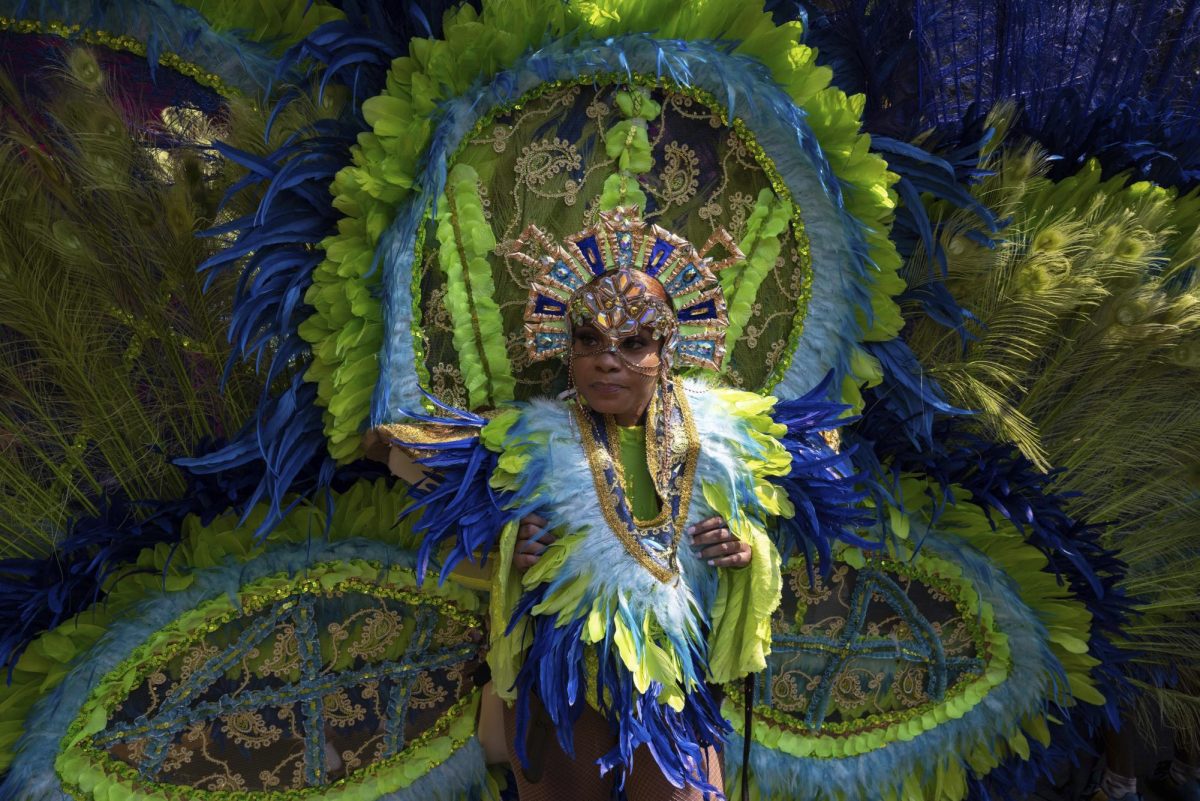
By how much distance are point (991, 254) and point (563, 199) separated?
126 cm

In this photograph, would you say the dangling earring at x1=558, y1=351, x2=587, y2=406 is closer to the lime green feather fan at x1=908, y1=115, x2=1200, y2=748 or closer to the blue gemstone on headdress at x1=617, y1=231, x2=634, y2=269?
the blue gemstone on headdress at x1=617, y1=231, x2=634, y2=269

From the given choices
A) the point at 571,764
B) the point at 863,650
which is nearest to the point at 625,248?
the point at 571,764

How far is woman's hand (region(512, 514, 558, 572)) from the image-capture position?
2.26m

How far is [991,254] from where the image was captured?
2.95 m

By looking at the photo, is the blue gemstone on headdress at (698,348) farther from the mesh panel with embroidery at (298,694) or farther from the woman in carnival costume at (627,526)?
the mesh panel with embroidery at (298,694)

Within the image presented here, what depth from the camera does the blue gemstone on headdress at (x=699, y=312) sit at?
8.24 ft

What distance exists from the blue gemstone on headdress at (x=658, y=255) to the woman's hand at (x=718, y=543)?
0.60 m

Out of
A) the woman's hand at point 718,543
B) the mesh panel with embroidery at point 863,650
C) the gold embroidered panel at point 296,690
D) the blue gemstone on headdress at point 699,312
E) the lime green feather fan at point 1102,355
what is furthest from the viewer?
the mesh panel with embroidery at point 863,650

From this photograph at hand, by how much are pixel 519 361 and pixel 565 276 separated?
31 cm

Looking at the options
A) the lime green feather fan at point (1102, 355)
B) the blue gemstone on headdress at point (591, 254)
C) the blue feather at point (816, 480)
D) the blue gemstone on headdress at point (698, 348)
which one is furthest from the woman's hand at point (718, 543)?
the lime green feather fan at point (1102, 355)

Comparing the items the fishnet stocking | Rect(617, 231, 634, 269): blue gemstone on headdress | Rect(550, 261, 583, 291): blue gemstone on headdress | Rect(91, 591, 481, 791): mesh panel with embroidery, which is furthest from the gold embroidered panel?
Rect(617, 231, 634, 269): blue gemstone on headdress

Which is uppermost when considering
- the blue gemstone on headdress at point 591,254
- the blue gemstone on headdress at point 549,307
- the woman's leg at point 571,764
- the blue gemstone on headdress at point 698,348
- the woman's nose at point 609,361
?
the blue gemstone on headdress at point 591,254

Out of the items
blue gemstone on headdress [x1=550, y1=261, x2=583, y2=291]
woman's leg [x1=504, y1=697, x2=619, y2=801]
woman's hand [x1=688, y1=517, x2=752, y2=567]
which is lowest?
woman's leg [x1=504, y1=697, x2=619, y2=801]

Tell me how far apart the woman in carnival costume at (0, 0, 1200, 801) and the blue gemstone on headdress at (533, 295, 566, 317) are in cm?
1
